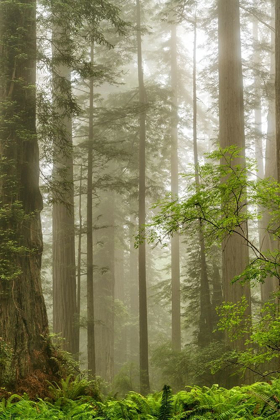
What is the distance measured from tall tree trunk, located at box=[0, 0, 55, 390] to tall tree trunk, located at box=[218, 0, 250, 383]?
15.7 feet

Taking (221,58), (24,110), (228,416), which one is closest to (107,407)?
(228,416)

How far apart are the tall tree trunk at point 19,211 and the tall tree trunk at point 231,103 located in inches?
189

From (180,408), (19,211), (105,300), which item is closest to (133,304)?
(105,300)

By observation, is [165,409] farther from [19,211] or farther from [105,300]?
[105,300]

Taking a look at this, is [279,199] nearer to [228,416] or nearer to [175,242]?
[228,416]

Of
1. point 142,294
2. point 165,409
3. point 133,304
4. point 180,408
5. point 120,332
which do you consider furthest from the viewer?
point 133,304

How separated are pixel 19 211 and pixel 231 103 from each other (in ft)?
20.7

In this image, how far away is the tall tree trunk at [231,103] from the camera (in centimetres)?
933

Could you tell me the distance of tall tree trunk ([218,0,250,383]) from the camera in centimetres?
933

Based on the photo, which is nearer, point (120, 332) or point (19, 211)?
point (19, 211)

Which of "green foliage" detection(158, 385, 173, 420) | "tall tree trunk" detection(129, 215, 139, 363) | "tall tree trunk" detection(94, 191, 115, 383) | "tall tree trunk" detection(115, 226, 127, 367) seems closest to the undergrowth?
"green foliage" detection(158, 385, 173, 420)

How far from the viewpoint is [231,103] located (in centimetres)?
998

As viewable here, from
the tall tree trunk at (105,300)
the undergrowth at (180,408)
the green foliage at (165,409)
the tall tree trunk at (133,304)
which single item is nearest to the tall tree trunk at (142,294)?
the tall tree trunk at (105,300)

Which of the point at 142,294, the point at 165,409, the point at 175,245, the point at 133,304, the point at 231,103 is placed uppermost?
the point at 231,103
